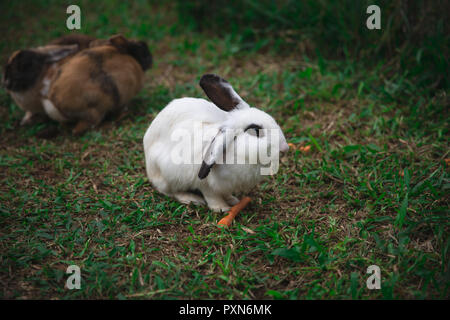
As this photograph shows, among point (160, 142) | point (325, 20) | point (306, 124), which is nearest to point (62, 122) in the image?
point (160, 142)

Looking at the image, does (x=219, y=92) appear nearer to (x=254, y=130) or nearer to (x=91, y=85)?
(x=254, y=130)

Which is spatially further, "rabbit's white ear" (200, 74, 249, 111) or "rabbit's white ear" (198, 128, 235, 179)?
"rabbit's white ear" (200, 74, 249, 111)

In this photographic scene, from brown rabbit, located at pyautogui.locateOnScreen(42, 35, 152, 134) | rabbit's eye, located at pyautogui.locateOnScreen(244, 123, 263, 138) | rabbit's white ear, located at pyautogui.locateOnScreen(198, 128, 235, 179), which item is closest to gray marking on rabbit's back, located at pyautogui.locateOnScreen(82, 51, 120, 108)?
brown rabbit, located at pyautogui.locateOnScreen(42, 35, 152, 134)

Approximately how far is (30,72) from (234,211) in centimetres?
265

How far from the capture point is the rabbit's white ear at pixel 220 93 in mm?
2773

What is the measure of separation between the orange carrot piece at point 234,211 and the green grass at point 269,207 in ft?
0.20

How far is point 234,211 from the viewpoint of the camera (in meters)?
2.92

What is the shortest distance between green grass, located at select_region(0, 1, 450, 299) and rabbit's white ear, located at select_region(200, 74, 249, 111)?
791 millimetres

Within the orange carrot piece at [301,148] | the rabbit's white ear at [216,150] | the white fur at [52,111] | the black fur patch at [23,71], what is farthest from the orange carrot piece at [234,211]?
the black fur patch at [23,71]

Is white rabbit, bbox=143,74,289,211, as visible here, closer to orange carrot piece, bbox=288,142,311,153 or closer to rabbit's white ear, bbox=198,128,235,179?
rabbit's white ear, bbox=198,128,235,179

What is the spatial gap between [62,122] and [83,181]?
43.4 inches

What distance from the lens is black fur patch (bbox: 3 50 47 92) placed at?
402 centimetres

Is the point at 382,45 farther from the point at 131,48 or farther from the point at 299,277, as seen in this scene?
the point at 299,277

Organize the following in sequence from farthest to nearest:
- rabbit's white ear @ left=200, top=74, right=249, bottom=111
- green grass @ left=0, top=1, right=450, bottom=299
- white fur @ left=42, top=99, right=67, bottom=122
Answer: white fur @ left=42, top=99, right=67, bottom=122, rabbit's white ear @ left=200, top=74, right=249, bottom=111, green grass @ left=0, top=1, right=450, bottom=299
